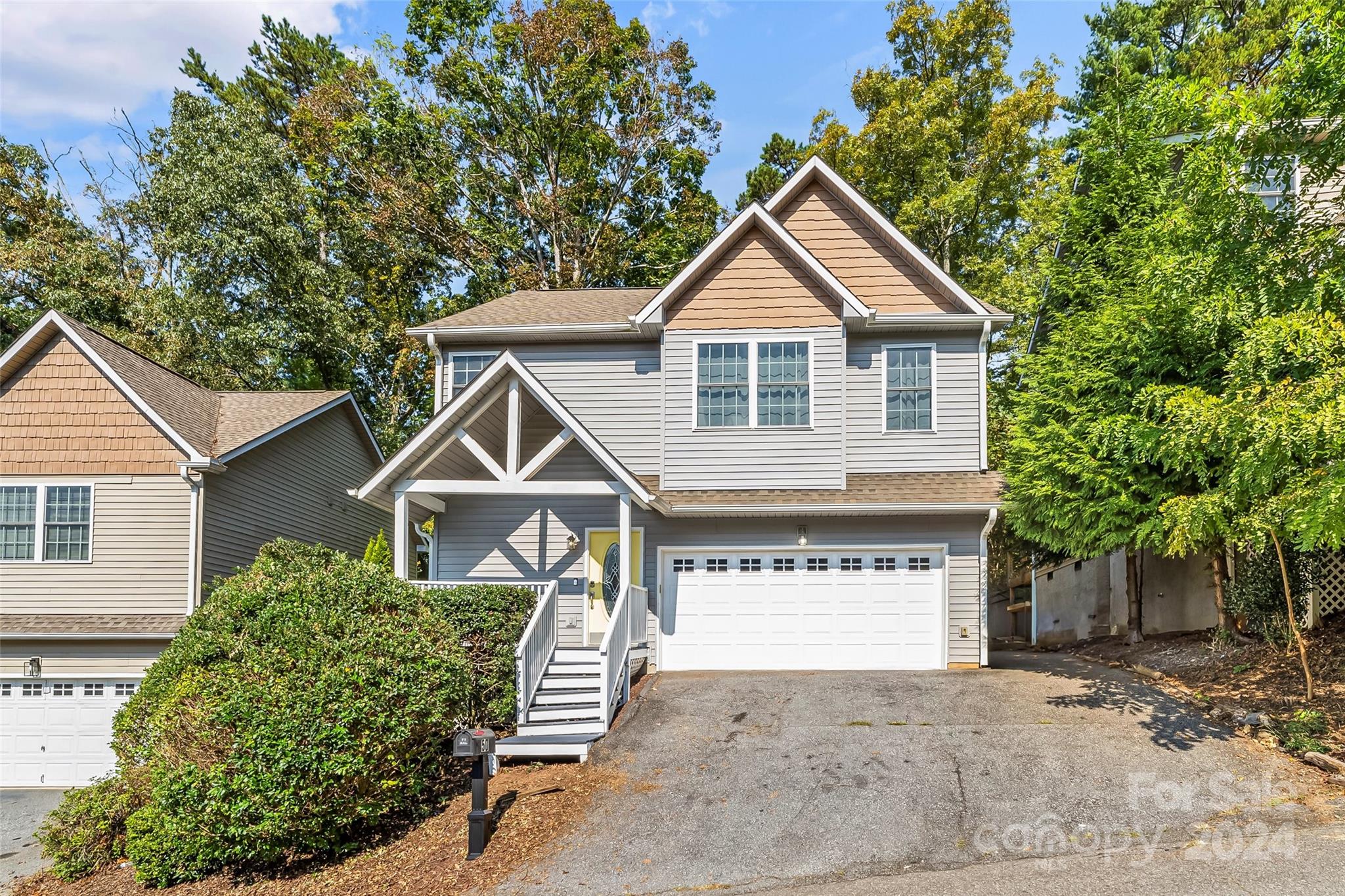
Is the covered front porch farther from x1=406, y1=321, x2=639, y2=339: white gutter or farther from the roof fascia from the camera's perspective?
the roof fascia

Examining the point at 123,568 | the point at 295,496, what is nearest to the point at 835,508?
the point at 295,496

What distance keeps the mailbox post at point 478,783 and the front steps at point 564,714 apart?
1255mm

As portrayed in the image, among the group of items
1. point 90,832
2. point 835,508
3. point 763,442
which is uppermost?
point 763,442

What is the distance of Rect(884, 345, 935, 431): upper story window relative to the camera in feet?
46.4

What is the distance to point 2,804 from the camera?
1355 centimetres

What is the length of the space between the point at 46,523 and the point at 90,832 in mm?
8188

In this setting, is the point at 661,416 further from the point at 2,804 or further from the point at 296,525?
the point at 2,804

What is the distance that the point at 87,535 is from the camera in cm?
1470

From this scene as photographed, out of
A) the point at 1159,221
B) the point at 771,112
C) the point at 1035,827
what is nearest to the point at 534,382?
the point at 1035,827

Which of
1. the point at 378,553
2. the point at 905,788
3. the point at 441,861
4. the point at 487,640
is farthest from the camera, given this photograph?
the point at 378,553

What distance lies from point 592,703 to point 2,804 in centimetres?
1039

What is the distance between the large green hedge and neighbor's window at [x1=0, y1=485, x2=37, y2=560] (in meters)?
7.55

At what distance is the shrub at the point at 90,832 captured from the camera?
858 centimetres

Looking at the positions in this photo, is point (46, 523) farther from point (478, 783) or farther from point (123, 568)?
point (478, 783)
